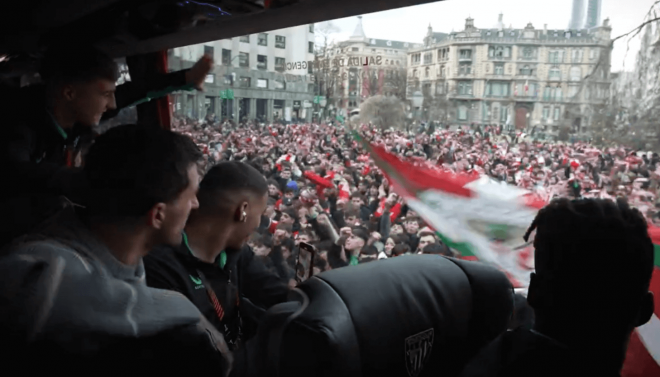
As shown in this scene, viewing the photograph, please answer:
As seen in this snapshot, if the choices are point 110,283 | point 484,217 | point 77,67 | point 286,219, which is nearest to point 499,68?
point 484,217

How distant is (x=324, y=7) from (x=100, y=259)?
1.22 meters

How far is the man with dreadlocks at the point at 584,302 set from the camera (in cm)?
70

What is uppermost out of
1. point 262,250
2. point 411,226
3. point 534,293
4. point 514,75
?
point 514,75

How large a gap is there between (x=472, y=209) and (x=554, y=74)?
2.51 feet

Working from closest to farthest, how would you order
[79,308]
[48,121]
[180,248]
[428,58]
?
1. [79,308]
2. [180,248]
3. [48,121]
4. [428,58]

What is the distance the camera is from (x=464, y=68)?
200 centimetres

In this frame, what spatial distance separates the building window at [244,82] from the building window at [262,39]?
33 centimetres

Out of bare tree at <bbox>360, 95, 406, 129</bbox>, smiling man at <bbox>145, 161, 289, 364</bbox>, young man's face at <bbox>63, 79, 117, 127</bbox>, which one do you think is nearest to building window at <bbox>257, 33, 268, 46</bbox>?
bare tree at <bbox>360, 95, 406, 129</bbox>

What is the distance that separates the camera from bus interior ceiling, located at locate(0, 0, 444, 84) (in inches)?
70.2

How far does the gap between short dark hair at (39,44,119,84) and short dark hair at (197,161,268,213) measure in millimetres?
464

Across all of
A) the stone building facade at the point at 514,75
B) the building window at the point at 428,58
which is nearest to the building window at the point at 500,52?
the stone building facade at the point at 514,75

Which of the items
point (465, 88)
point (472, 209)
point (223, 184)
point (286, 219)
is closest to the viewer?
point (223, 184)

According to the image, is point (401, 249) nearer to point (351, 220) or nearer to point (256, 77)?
point (351, 220)

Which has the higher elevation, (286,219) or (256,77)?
(256,77)
